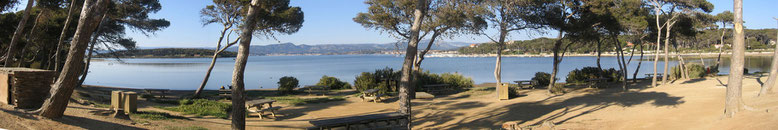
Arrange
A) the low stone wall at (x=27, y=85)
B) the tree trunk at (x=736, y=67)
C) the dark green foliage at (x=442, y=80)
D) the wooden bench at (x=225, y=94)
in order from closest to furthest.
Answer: the low stone wall at (x=27, y=85) → the tree trunk at (x=736, y=67) → the wooden bench at (x=225, y=94) → the dark green foliage at (x=442, y=80)

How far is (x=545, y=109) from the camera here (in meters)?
11.7

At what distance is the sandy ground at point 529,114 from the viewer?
6982mm

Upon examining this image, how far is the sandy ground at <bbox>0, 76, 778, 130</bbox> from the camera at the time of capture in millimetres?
6982

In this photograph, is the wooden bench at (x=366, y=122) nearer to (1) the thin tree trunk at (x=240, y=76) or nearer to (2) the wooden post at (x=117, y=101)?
(1) the thin tree trunk at (x=240, y=76)

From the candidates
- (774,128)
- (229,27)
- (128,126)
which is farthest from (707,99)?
(229,27)

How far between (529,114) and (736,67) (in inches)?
170

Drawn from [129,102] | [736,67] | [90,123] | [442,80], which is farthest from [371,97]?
[736,67]

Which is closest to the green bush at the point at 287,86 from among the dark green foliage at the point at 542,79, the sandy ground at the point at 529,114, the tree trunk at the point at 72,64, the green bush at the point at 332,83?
the green bush at the point at 332,83

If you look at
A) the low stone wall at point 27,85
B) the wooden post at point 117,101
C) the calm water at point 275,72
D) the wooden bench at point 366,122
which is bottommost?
the calm water at point 275,72

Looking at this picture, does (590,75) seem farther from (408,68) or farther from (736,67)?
(408,68)

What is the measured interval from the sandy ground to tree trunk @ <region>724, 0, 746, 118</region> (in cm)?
17

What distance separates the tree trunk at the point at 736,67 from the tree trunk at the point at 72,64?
10.6m

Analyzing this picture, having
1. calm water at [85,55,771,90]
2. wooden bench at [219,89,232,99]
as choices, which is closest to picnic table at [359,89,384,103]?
wooden bench at [219,89,232,99]

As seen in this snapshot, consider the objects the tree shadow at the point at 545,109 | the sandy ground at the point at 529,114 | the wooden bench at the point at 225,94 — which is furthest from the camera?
the wooden bench at the point at 225,94
